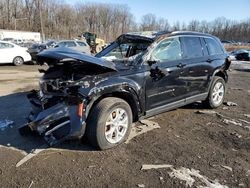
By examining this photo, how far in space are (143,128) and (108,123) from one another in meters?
1.21

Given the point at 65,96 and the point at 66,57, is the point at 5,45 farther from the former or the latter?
the point at 65,96

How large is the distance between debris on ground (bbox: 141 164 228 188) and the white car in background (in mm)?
14287

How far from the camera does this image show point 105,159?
4148 mm

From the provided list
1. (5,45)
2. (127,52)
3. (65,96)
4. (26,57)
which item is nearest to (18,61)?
(26,57)

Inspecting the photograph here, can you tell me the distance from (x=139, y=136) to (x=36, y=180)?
2021 mm

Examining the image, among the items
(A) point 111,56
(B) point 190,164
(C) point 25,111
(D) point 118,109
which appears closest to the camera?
(B) point 190,164

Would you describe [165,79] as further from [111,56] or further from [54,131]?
[54,131]

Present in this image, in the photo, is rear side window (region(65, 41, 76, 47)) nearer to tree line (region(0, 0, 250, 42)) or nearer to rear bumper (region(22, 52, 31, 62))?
rear bumper (region(22, 52, 31, 62))

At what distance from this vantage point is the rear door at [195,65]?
582 centimetres

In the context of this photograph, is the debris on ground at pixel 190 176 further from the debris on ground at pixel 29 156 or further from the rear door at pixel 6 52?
the rear door at pixel 6 52

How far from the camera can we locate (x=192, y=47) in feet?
19.8

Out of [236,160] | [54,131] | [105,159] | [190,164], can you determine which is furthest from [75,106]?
[236,160]

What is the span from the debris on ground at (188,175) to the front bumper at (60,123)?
1.10m

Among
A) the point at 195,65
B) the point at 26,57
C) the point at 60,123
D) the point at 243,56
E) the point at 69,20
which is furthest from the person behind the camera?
the point at 69,20
